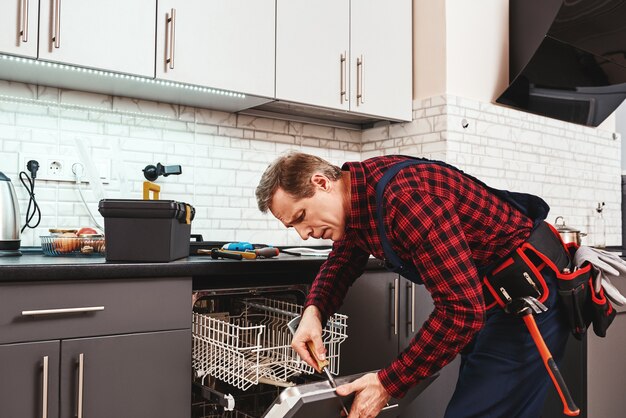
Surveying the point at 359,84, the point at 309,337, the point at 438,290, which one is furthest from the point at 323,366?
the point at 359,84

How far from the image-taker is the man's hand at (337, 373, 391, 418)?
1296mm

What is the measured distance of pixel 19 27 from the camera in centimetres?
188

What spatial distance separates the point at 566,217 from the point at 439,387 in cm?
171

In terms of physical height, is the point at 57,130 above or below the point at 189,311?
above

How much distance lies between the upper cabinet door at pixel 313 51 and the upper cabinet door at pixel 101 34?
59 centimetres

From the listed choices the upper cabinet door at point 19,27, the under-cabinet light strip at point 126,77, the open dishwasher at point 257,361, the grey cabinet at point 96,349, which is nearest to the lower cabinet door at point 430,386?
the open dishwasher at point 257,361

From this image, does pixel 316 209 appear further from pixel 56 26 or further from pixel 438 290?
pixel 56 26

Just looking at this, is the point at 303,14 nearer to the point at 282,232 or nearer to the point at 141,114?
the point at 141,114

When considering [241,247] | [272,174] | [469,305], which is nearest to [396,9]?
[241,247]

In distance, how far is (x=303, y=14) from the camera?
2604 millimetres

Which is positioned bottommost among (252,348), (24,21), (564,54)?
(252,348)

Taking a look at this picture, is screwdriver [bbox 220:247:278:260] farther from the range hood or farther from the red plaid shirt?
the range hood

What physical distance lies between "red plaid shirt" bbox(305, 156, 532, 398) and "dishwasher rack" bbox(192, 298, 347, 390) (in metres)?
0.41

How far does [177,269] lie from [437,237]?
78 cm
